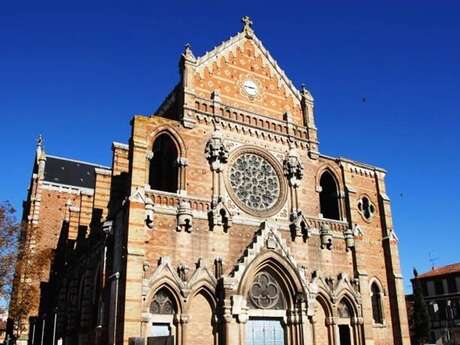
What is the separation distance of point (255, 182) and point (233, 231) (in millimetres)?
3896

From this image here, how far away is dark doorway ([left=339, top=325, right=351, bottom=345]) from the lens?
93.9 ft

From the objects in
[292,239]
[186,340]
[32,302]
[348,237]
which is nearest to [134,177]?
[186,340]

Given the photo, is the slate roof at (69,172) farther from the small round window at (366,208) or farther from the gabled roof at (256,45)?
the small round window at (366,208)

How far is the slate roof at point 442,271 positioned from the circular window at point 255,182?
145ft

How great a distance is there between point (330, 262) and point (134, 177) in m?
13.7

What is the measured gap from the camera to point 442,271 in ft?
213

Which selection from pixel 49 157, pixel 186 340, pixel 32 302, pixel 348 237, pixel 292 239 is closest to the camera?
pixel 186 340

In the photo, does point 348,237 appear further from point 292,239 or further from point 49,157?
point 49,157

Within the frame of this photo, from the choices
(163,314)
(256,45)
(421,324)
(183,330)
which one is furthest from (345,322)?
(421,324)

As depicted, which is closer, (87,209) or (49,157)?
(87,209)

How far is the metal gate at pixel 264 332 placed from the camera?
989 inches

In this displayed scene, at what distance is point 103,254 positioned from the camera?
25.3 m

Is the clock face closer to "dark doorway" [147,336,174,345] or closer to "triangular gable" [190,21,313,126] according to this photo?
"triangular gable" [190,21,313,126]

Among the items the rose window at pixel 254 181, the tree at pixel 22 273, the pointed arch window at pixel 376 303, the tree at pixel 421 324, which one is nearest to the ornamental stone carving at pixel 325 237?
the rose window at pixel 254 181
